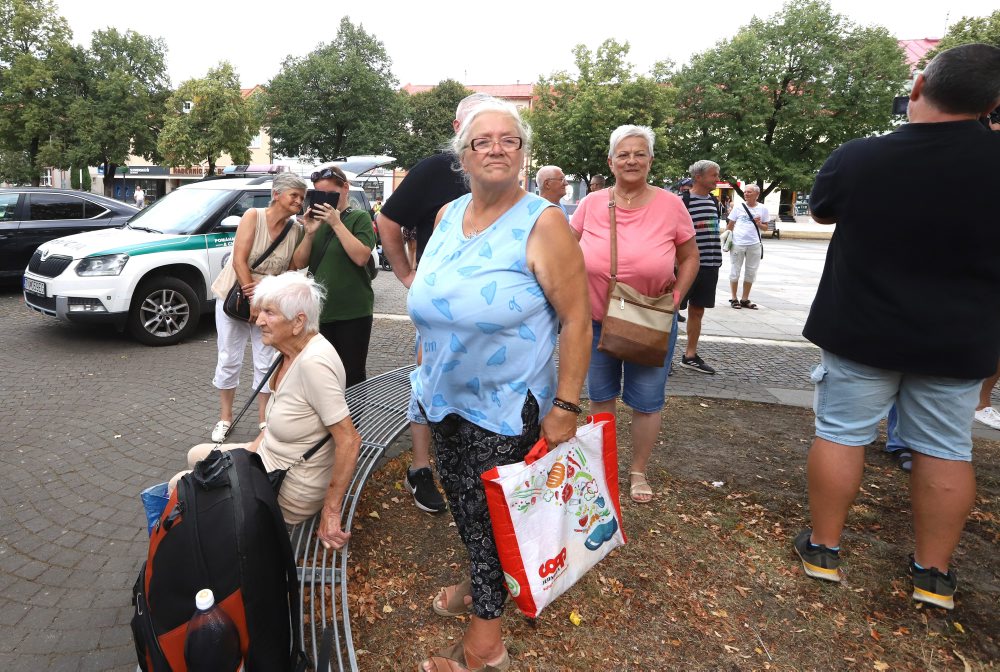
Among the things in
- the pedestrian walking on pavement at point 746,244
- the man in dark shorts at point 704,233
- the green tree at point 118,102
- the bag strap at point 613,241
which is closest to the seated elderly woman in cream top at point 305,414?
the bag strap at point 613,241

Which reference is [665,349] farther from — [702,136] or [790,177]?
[702,136]

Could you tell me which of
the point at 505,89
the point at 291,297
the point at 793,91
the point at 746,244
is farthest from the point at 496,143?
Result: the point at 505,89

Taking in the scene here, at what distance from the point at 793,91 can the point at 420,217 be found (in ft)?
145

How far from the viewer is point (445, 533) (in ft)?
9.84

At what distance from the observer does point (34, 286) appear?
6.53 m

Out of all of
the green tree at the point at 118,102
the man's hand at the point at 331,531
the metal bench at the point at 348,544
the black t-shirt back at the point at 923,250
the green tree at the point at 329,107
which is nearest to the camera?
the metal bench at the point at 348,544

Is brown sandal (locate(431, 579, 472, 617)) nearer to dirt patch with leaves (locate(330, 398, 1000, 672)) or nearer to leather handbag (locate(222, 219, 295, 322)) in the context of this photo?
dirt patch with leaves (locate(330, 398, 1000, 672))

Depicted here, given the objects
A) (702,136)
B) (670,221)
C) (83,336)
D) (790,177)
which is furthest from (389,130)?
(670,221)

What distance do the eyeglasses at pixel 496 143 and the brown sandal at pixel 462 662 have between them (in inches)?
66.0

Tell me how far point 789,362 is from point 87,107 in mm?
40183

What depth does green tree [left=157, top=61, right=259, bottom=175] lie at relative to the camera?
34938mm

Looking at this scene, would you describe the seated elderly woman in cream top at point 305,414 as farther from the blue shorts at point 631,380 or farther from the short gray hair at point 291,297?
the blue shorts at point 631,380

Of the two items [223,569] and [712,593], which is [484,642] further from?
[712,593]

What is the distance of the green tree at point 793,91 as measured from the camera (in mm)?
37656
